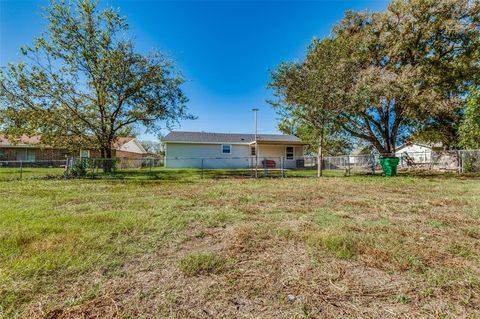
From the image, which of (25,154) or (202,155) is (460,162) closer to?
(202,155)

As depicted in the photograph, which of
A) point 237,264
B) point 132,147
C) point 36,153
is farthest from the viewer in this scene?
point 132,147

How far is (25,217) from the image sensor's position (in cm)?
393

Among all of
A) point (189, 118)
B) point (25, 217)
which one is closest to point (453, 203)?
point (25, 217)

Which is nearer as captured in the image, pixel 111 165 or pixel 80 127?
pixel 111 165

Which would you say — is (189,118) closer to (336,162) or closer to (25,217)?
(25,217)

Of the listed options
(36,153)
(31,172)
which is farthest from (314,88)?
(36,153)

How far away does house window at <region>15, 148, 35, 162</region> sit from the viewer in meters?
23.3

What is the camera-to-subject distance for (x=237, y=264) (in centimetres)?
238

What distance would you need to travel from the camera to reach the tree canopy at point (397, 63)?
1235 cm

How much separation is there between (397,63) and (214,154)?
15.6 meters

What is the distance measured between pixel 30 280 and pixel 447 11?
20.4m

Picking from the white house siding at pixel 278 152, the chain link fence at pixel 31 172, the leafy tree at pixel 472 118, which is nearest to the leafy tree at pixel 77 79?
the chain link fence at pixel 31 172

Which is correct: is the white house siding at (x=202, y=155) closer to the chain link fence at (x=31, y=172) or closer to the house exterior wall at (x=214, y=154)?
the house exterior wall at (x=214, y=154)

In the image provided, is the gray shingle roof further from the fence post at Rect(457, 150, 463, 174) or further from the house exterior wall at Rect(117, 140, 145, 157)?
the house exterior wall at Rect(117, 140, 145, 157)
